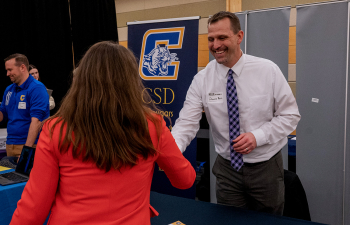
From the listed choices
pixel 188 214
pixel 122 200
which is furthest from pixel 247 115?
pixel 122 200

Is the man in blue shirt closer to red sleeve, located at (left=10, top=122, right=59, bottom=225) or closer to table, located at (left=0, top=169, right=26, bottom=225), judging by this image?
table, located at (left=0, top=169, right=26, bottom=225)

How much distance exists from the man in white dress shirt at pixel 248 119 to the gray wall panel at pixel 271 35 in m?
1.46

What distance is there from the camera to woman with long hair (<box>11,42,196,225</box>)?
2.40 ft

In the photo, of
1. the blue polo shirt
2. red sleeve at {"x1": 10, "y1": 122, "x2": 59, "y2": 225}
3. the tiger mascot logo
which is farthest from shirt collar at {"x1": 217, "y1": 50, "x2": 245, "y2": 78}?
the blue polo shirt

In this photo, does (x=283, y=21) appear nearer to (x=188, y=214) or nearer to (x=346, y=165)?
(x=346, y=165)

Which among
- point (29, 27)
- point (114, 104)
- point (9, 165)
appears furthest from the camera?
point (29, 27)

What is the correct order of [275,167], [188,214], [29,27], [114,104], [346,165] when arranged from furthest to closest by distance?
[29,27] → [346,165] → [275,167] → [188,214] → [114,104]

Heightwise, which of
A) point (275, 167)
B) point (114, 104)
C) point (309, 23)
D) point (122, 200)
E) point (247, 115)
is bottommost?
point (275, 167)

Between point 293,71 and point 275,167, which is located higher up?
point 293,71

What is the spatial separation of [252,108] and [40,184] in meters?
1.21

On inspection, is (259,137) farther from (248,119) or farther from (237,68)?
(237,68)

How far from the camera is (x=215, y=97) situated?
167 centimetres

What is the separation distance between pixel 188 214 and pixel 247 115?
2.22ft

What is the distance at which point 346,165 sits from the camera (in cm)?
266
